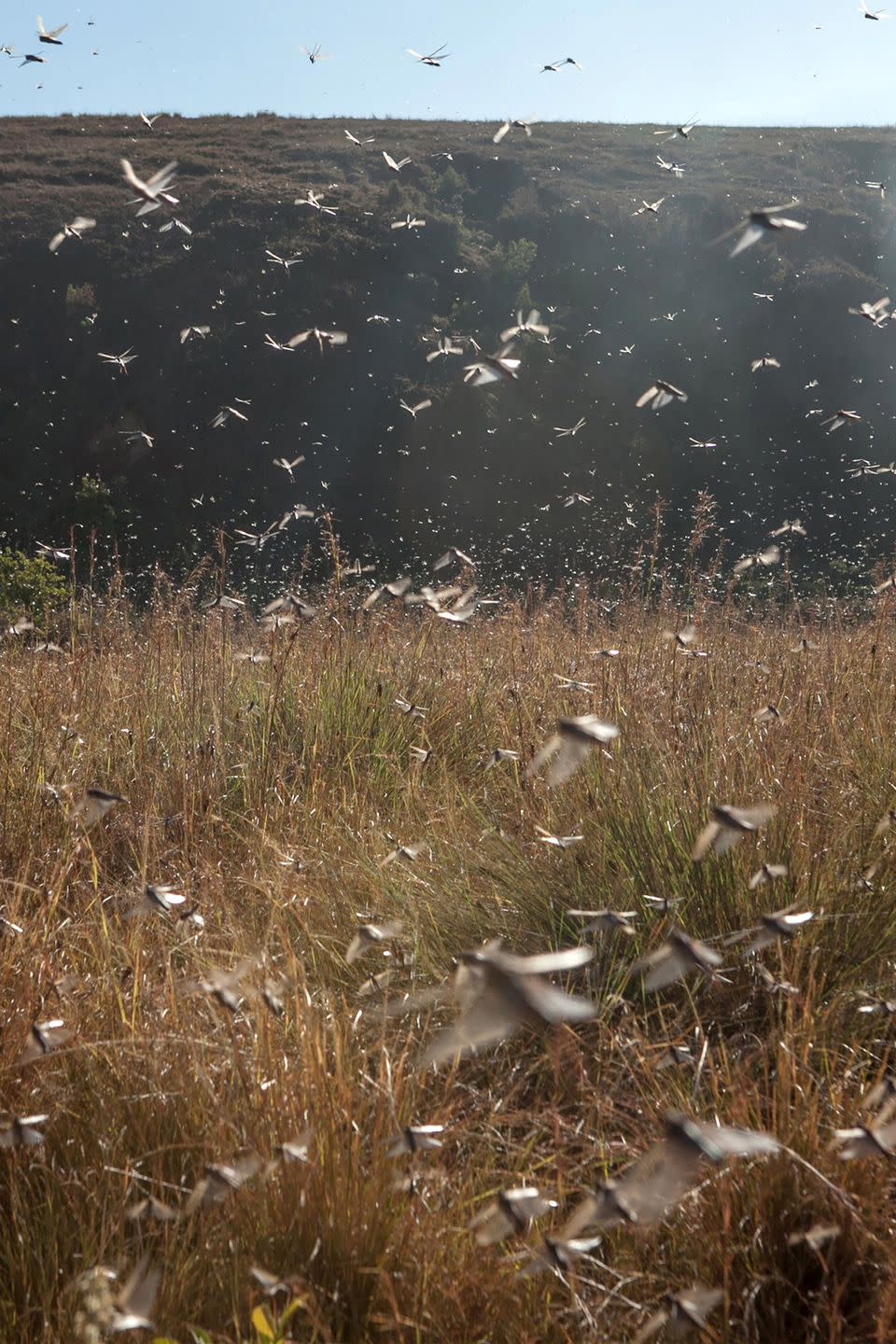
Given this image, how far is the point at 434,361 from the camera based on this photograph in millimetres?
25688

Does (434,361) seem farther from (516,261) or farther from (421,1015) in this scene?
(421,1015)

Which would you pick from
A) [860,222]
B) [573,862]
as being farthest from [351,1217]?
[860,222]

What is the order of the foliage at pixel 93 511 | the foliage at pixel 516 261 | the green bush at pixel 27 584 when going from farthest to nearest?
the foliage at pixel 516 261 → the foliage at pixel 93 511 → the green bush at pixel 27 584

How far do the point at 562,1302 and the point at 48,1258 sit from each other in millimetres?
881

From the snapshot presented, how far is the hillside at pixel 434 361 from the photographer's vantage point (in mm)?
21844

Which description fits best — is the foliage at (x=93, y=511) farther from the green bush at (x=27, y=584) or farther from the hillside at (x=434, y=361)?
the green bush at (x=27, y=584)

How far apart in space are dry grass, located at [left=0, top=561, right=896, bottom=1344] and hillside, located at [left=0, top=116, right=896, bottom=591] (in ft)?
46.8

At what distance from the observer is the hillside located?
21.8m

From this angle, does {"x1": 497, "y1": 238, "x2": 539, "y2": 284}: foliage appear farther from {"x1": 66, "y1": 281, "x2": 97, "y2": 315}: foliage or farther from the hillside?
{"x1": 66, "y1": 281, "x2": 97, "y2": 315}: foliage

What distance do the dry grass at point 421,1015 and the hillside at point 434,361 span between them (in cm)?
1427

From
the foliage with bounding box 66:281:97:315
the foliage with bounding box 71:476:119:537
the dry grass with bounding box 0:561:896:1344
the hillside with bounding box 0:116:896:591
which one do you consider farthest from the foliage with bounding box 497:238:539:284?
the dry grass with bounding box 0:561:896:1344

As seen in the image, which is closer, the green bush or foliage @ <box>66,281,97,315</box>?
the green bush

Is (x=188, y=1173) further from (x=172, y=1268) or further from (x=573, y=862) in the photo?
(x=573, y=862)

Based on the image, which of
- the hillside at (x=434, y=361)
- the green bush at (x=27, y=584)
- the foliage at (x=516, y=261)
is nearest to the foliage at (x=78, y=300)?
the hillside at (x=434, y=361)
